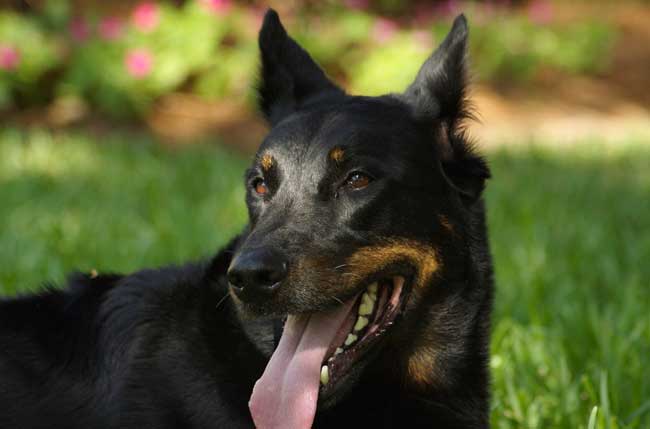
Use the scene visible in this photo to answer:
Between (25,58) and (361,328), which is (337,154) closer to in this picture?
(361,328)

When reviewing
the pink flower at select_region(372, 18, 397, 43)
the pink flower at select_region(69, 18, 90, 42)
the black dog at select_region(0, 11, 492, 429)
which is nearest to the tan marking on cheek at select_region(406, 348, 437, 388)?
the black dog at select_region(0, 11, 492, 429)

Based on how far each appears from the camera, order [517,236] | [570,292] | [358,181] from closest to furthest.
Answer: [358,181] < [570,292] < [517,236]

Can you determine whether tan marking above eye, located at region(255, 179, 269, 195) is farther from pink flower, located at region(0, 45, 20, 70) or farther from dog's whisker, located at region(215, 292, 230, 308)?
pink flower, located at region(0, 45, 20, 70)

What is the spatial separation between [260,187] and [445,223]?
71 cm


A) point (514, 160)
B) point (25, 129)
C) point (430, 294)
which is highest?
point (430, 294)

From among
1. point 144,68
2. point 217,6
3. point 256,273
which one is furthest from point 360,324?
point 217,6

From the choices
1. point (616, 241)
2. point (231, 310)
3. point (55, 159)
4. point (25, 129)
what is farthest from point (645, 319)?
point (25, 129)

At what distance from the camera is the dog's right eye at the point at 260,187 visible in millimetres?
3365

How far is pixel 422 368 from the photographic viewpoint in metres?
3.27

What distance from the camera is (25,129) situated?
9750 mm

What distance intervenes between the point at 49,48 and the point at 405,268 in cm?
819

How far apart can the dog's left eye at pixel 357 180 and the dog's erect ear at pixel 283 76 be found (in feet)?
2.15

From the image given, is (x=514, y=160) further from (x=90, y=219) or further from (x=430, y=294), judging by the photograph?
(x=430, y=294)

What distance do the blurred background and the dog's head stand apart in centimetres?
32
